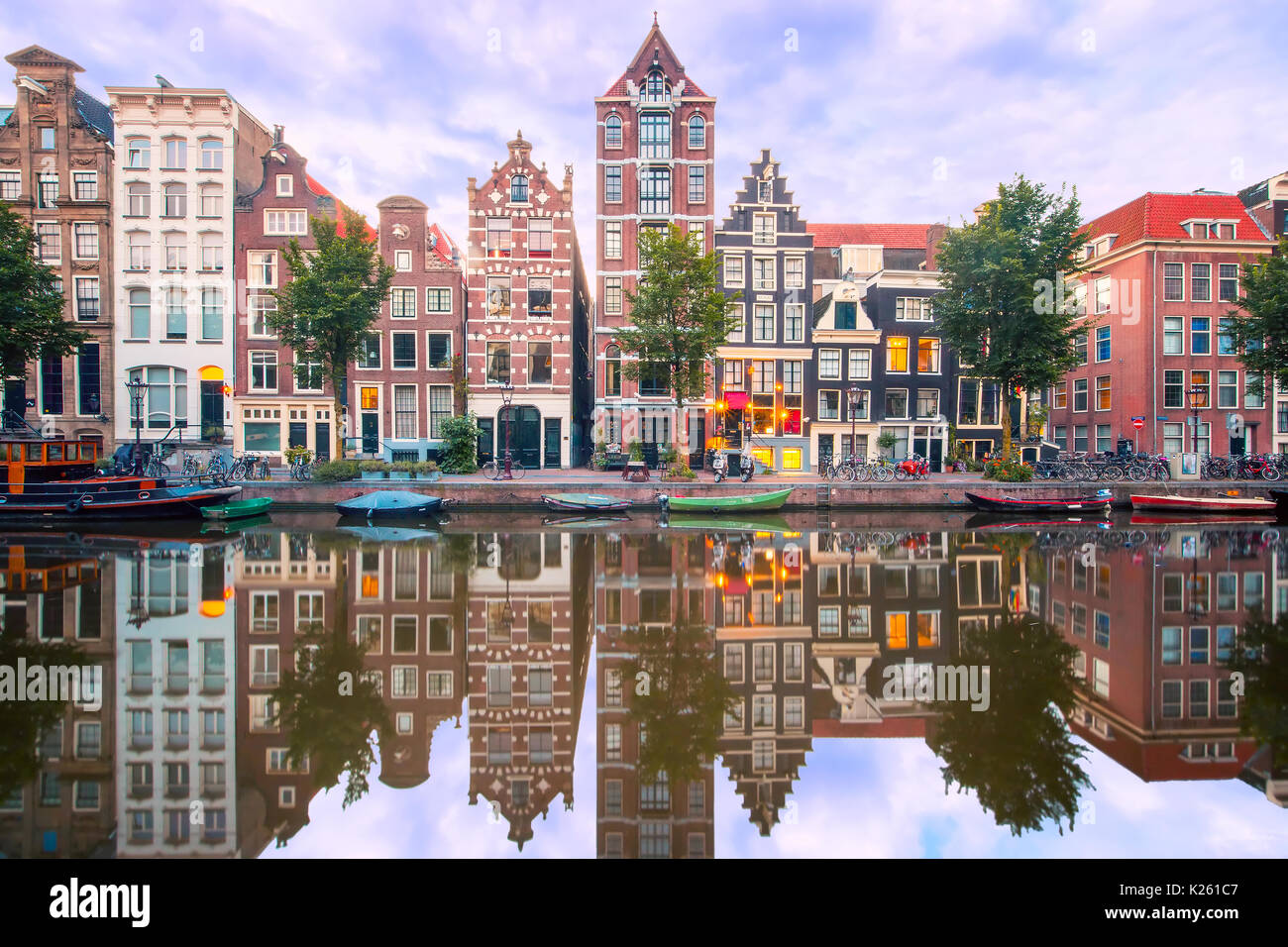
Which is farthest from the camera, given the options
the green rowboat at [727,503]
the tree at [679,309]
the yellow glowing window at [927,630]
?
the tree at [679,309]

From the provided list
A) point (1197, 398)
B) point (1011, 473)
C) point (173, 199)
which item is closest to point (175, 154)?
point (173, 199)

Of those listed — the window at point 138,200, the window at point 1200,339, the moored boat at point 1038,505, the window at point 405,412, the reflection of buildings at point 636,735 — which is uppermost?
the window at point 138,200

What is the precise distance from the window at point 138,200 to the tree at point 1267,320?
195ft

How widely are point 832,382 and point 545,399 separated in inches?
694

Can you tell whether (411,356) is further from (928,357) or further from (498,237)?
(928,357)

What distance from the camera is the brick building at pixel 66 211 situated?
116ft

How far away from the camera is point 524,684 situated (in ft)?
28.1

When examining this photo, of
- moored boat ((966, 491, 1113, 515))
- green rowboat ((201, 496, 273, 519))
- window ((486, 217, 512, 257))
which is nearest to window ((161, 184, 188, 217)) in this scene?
window ((486, 217, 512, 257))

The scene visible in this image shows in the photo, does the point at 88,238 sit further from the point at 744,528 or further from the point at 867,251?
the point at 867,251

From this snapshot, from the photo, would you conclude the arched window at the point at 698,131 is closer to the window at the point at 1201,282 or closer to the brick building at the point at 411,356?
the brick building at the point at 411,356

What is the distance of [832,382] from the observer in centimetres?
3931

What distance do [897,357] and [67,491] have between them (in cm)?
4143

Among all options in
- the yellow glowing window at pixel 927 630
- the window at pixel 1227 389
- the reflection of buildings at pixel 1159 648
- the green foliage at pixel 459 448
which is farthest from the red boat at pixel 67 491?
the window at pixel 1227 389
